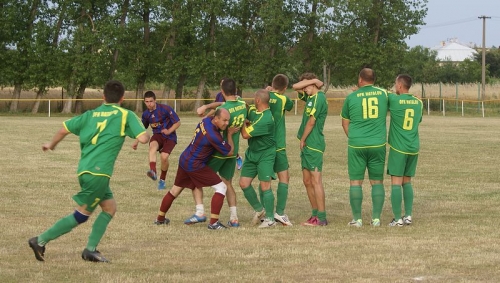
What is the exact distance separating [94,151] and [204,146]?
2426mm

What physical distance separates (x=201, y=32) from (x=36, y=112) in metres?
13.7

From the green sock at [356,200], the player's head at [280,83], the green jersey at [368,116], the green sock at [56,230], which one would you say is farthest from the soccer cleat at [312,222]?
the green sock at [56,230]

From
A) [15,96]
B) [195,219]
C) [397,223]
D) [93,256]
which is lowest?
[397,223]

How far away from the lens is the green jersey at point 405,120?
11438 millimetres

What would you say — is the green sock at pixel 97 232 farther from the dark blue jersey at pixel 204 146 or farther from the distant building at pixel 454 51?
the distant building at pixel 454 51

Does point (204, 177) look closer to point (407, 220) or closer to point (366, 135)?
point (366, 135)

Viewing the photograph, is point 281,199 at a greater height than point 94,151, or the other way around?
point 94,151

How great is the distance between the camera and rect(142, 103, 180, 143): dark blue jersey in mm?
15930

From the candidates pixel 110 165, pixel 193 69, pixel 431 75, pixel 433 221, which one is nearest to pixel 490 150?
pixel 433 221

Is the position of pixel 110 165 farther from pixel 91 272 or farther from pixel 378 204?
pixel 378 204

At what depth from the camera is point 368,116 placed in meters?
11.2

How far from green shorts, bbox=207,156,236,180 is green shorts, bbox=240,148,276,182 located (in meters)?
0.21

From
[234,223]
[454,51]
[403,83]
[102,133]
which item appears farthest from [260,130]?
[454,51]

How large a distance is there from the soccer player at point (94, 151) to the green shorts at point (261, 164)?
3.02 meters
